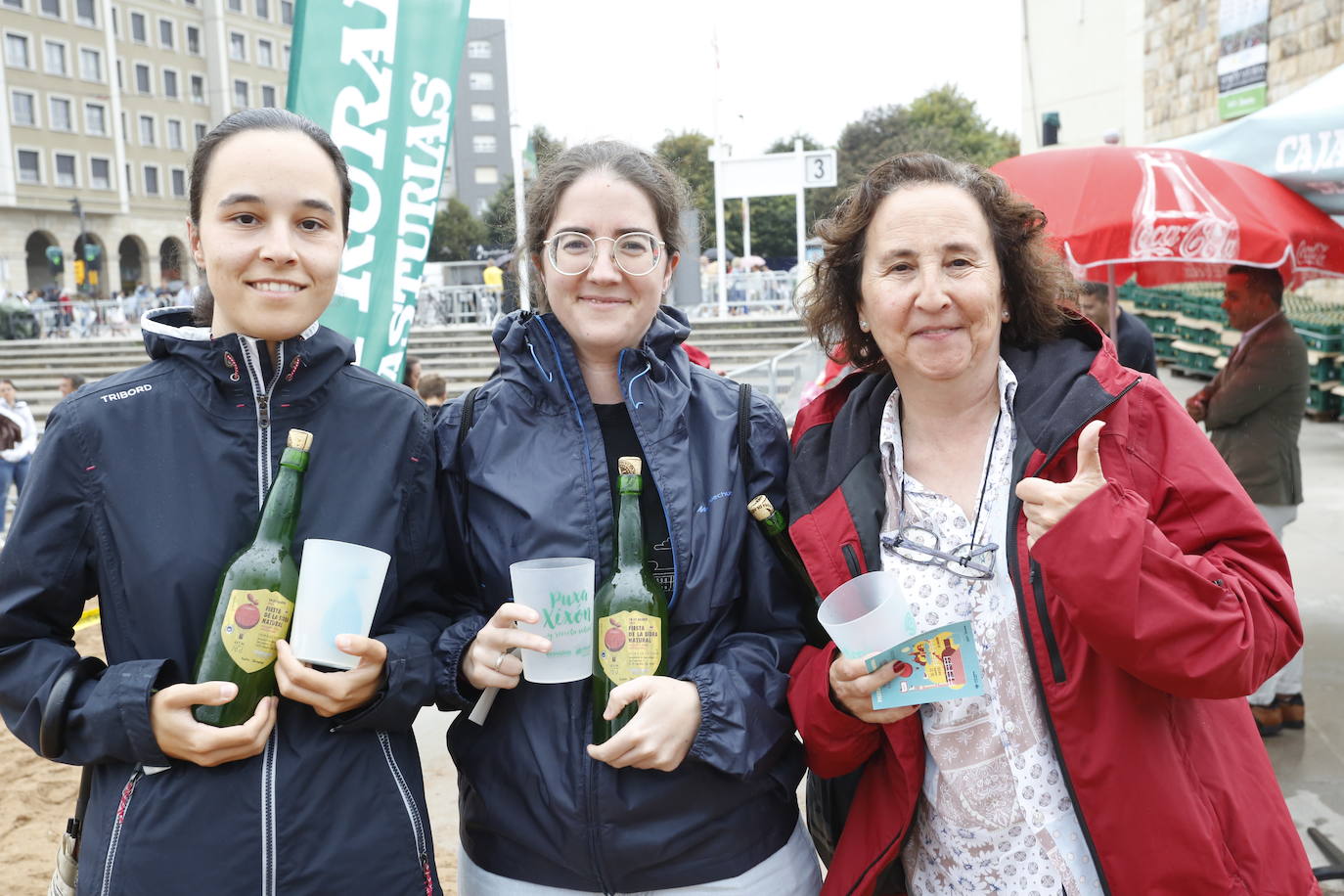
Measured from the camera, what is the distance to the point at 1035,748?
1.88 metres

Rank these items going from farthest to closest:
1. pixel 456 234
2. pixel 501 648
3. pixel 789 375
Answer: pixel 456 234 < pixel 789 375 < pixel 501 648

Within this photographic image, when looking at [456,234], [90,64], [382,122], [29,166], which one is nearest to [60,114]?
[29,166]

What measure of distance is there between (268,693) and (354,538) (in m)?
0.29

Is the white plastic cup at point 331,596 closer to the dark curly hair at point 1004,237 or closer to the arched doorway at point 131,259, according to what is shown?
the dark curly hair at point 1004,237

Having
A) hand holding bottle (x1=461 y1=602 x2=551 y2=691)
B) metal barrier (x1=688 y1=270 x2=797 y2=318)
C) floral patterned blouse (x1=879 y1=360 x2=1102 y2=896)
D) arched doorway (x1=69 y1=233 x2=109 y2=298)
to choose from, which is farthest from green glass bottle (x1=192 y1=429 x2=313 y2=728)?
arched doorway (x1=69 y1=233 x2=109 y2=298)

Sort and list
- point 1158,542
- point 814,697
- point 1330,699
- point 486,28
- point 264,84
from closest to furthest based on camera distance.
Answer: point 1158,542 < point 814,697 < point 1330,699 < point 264,84 < point 486,28

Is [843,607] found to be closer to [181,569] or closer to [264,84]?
[181,569]

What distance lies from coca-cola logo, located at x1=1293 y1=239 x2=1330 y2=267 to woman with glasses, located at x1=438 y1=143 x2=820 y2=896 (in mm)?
3106

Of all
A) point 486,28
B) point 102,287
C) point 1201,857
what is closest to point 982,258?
point 1201,857

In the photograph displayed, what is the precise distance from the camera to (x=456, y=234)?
63688 millimetres

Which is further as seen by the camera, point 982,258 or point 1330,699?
point 1330,699

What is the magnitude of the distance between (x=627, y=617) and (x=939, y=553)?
0.62 m

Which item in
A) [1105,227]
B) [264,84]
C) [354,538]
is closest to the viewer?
→ [354,538]

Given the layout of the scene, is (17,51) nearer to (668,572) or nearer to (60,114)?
(60,114)
